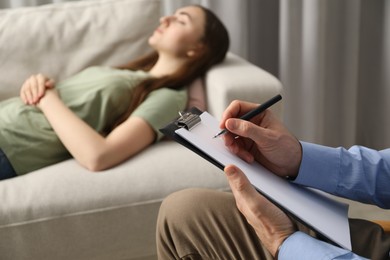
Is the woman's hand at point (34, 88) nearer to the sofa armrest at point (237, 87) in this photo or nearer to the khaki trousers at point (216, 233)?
the sofa armrest at point (237, 87)

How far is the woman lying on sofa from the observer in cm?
159

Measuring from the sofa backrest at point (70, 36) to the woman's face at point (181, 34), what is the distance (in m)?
0.15

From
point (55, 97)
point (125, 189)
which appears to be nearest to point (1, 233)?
point (125, 189)

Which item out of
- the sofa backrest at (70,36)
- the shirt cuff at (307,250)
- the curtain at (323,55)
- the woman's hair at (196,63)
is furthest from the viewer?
the curtain at (323,55)

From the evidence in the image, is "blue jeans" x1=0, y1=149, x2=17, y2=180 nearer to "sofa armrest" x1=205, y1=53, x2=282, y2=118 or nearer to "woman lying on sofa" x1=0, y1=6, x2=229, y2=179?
"woman lying on sofa" x1=0, y1=6, x2=229, y2=179

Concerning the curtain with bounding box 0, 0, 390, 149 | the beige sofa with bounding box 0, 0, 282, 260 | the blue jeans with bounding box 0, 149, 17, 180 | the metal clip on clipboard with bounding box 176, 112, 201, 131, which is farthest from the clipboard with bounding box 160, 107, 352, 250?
the curtain with bounding box 0, 0, 390, 149

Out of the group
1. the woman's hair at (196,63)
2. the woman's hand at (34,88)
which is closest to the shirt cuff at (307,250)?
the woman's hair at (196,63)

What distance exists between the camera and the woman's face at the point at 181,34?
1.87 meters

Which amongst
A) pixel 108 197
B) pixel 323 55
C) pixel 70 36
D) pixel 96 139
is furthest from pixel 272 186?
pixel 323 55

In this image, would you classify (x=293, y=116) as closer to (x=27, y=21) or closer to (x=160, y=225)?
(x=27, y=21)

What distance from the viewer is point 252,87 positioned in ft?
5.43

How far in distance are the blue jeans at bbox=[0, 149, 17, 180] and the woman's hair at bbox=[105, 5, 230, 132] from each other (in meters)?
0.32

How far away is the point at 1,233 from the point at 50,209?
13cm

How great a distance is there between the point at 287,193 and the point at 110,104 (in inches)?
35.2
